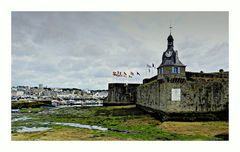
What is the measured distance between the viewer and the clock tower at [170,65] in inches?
665

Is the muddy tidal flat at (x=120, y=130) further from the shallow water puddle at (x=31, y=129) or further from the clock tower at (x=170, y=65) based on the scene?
the clock tower at (x=170, y=65)

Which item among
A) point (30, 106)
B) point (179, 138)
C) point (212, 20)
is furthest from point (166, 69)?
point (30, 106)

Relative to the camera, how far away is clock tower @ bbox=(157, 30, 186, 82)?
16.9 meters

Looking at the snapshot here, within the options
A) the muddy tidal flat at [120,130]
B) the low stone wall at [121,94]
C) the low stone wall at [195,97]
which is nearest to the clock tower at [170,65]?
the low stone wall at [195,97]

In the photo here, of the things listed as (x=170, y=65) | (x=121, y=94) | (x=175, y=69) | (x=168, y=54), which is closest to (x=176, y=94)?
(x=175, y=69)

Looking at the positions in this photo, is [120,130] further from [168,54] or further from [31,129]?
[168,54]

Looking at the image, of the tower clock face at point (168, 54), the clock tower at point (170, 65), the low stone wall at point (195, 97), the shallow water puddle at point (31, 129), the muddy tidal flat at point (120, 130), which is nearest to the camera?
the muddy tidal flat at point (120, 130)

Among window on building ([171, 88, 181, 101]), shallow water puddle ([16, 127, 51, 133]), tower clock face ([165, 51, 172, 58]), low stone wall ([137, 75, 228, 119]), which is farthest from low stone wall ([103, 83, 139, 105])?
shallow water puddle ([16, 127, 51, 133])

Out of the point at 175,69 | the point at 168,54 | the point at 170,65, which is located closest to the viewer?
the point at 175,69

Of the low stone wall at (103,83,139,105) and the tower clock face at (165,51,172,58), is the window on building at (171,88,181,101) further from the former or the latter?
the low stone wall at (103,83,139,105)

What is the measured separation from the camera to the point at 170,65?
56.1 feet
